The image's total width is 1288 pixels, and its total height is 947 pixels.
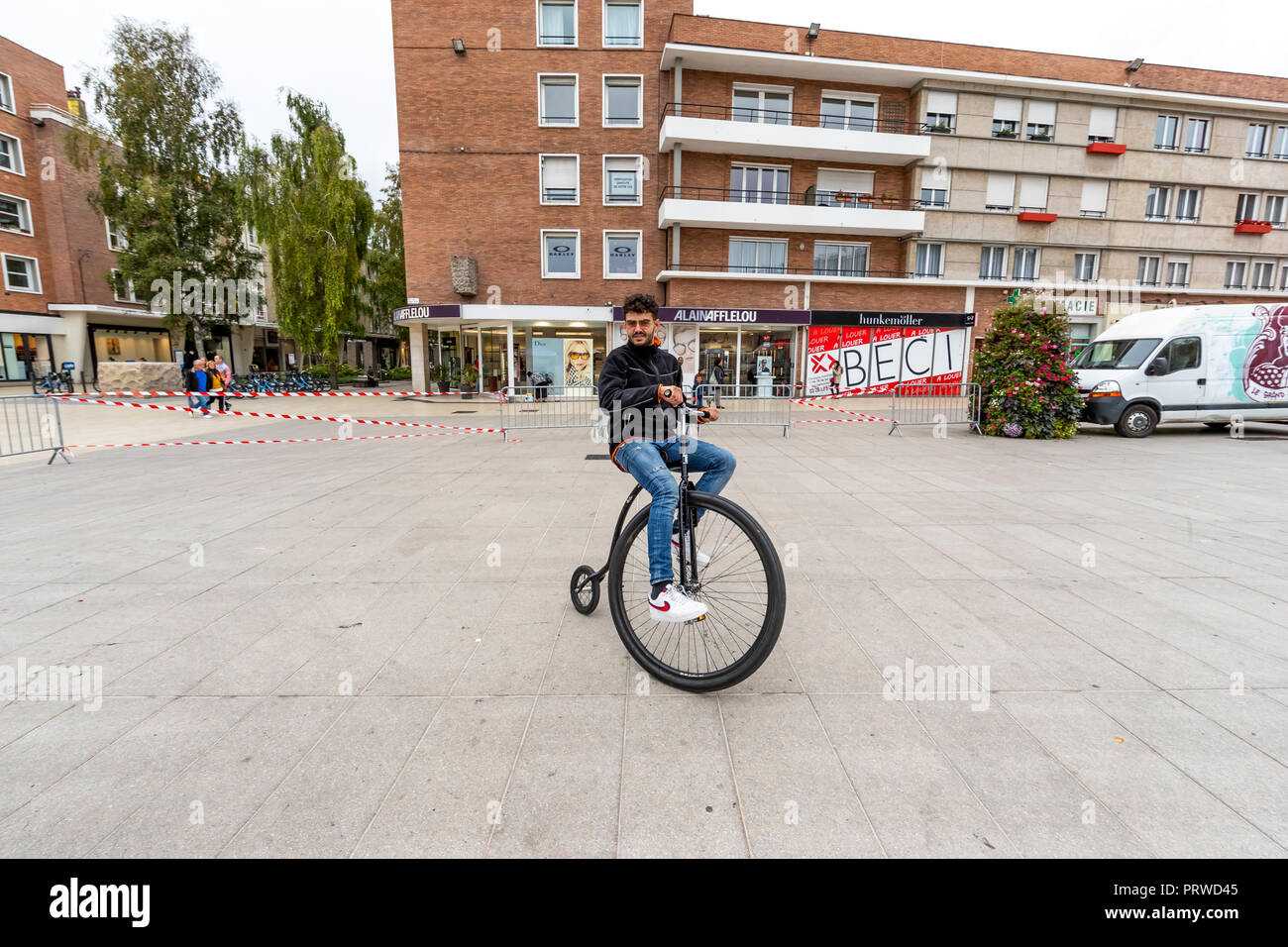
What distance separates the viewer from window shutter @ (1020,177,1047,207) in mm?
25203

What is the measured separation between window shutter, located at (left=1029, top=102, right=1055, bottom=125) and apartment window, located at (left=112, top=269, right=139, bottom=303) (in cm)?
4063

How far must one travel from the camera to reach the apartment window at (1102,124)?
25062 mm

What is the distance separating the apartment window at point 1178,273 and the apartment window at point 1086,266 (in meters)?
3.59

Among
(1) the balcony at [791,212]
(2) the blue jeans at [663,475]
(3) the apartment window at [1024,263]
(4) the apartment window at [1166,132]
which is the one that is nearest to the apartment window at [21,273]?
(1) the balcony at [791,212]

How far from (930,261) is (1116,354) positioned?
1363 cm

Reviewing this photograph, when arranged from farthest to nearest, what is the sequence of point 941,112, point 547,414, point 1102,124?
point 1102,124 < point 941,112 < point 547,414

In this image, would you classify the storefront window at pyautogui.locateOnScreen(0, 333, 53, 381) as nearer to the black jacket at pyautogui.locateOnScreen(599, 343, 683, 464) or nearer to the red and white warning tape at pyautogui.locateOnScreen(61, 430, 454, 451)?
the red and white warning tape at pyautogui.locateOnScreen(61, 430, 454, 451)

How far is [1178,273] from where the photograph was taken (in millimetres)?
26844

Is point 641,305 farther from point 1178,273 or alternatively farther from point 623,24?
point 1178,273

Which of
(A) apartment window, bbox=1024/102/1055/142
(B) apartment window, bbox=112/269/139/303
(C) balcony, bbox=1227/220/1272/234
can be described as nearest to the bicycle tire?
(A) apartment window, bbox=1024/102/1055/142

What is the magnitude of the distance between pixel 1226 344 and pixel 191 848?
1752 centimetres

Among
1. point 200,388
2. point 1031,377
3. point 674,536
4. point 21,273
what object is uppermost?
point 21,273

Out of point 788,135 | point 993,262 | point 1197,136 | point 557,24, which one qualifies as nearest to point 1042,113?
point 993,262

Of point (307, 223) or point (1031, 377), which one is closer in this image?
point (1031, 377)
